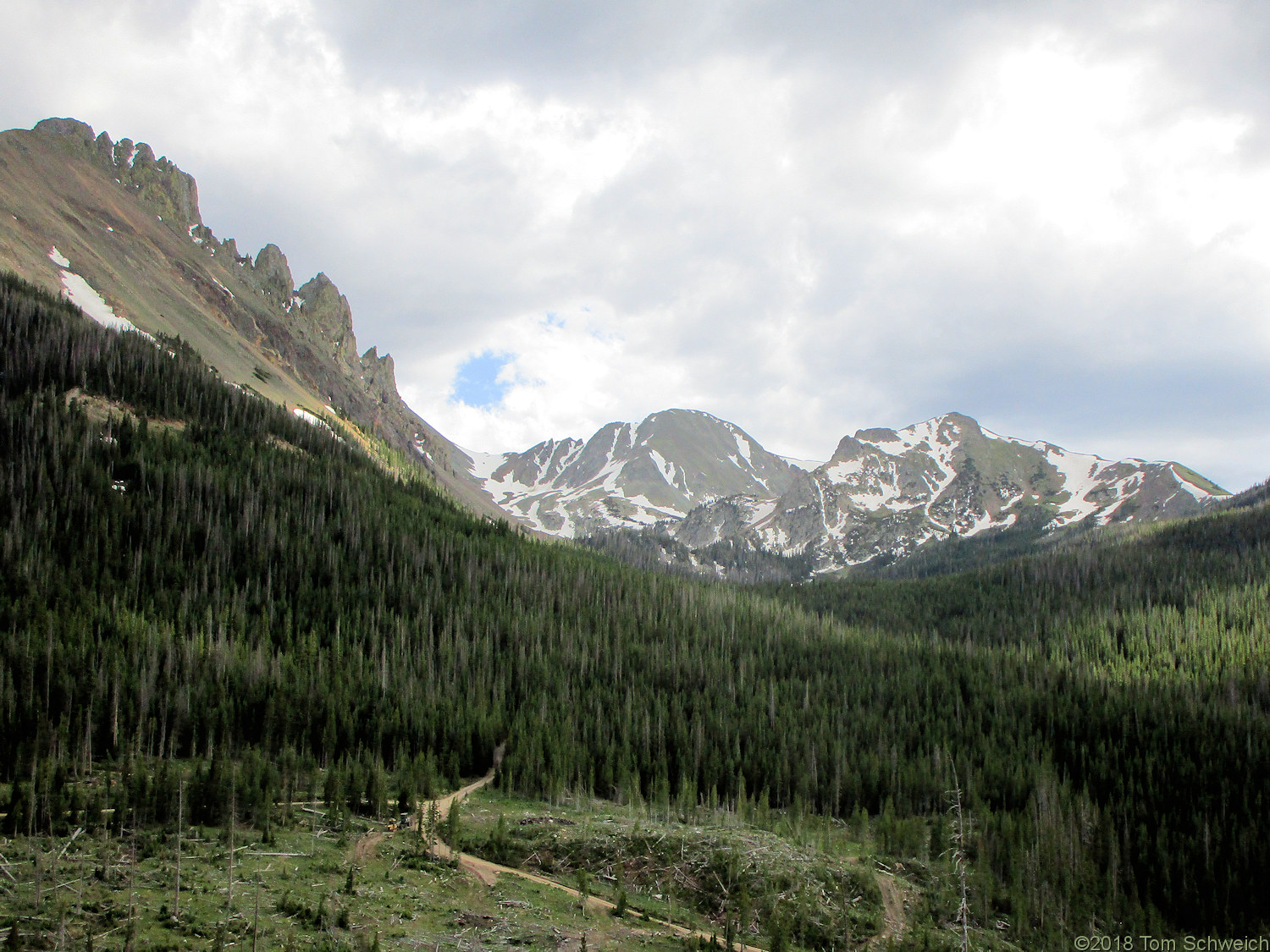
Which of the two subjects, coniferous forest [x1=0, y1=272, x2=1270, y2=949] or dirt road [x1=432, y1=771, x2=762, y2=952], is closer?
dirt road [x1=432, y1=771, x2=762, y2=952]

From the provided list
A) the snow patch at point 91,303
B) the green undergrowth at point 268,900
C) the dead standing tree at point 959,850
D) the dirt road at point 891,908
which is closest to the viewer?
the green undergrowth at point 268,900

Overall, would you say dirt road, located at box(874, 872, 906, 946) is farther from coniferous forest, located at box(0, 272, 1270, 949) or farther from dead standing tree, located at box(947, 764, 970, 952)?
coniferous forest, located at box(0, 272, 1270, 949)

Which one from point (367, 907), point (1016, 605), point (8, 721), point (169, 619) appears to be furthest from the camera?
point (1016, 605)

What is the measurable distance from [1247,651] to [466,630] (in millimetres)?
120136

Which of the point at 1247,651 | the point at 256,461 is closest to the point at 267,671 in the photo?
the point at 256,461

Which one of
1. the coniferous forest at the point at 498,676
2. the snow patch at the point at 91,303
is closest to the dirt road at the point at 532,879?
the coniferous forest at the point at 498,676

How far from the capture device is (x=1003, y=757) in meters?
94.0

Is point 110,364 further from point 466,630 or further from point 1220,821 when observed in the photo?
point 1220,821

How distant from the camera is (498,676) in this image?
102562mm

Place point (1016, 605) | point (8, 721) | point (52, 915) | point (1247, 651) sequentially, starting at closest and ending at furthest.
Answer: point (52, 915)
point (8, 721)
point (1247, 651)
point (1016, 605)

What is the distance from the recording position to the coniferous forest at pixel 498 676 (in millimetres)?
70125

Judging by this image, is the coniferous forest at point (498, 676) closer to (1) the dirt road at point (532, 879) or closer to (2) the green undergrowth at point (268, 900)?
(2) the green undergrowth at point (268, 900)

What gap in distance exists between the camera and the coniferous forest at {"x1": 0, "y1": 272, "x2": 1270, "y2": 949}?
70125 mm

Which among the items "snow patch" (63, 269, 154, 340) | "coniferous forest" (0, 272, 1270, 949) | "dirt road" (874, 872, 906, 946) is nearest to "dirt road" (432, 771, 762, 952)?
"dirt road" (874, 872, 906, 946)
